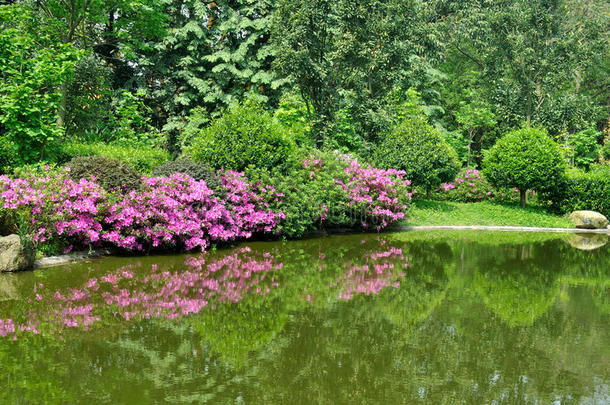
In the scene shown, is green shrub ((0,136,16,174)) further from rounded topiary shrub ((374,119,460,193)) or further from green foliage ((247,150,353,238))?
rounded topiary shrub ((374,119,460,193))

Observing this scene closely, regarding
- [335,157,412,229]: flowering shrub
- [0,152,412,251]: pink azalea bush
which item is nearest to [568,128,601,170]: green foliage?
[335,157,412,229]: flowering shrub

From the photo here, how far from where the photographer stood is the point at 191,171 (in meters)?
10.3

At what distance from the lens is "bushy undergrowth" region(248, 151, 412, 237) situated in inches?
453

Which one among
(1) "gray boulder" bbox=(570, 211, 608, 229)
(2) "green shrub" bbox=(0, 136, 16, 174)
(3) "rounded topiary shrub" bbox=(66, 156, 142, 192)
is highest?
(2) "green shrub" bbox=(0, 136, 16, 174)

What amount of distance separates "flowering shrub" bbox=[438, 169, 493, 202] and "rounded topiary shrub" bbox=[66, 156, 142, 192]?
12445 millimetres

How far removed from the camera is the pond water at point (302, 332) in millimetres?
3641

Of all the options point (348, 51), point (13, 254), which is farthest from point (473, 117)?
point (13, 254)

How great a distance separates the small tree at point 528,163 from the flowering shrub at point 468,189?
1473 mm

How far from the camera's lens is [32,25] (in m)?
16.1

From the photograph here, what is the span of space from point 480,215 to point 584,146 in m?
15.0

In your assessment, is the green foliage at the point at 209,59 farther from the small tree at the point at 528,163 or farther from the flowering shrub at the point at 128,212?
the flowering shrub at the point at 128,212

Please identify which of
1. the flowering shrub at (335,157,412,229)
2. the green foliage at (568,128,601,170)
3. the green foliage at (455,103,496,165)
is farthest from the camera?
the green foliage at (568,128,601,170)

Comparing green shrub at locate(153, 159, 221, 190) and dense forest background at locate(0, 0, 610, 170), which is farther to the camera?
dense forest background at locate(0, 0, 610, 170)

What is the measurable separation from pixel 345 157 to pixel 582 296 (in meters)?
8.16
